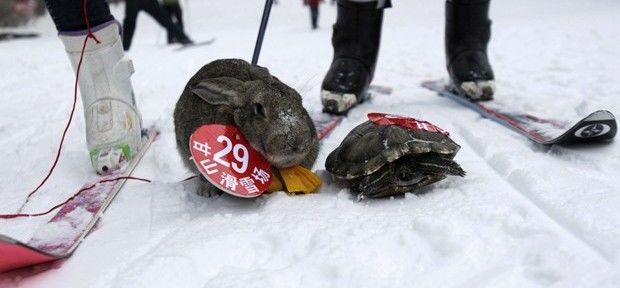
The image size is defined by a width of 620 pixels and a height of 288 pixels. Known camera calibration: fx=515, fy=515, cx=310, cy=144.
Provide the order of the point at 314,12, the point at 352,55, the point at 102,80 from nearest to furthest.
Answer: the point at 102,80 → the point at 352,55 → the point at 314,12

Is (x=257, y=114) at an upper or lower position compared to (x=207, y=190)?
upper

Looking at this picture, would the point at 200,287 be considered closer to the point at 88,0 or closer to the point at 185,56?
the point at 88,0

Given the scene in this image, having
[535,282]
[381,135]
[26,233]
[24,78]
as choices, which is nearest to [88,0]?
[26,233]

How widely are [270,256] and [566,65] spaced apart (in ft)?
14.2

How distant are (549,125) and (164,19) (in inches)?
330

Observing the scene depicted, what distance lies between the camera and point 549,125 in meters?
2.90

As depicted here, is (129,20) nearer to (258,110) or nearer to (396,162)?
(258,110)

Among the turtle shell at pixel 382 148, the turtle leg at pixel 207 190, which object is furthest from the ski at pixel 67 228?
the turtle shell at pixel 382 148

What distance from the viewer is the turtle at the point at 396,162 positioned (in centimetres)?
204

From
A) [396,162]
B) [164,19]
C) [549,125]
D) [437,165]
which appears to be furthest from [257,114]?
[164,19]

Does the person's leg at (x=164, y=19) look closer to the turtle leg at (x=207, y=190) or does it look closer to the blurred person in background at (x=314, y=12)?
the blurred person in background at (x=314, y=12)

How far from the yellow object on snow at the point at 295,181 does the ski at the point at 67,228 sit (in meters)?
0.75

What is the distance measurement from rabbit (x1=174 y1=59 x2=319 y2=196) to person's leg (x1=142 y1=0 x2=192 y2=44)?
7.76 m

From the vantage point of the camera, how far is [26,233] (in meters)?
2.08
